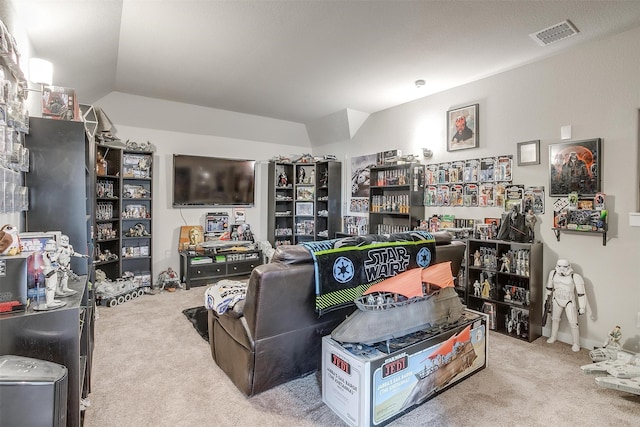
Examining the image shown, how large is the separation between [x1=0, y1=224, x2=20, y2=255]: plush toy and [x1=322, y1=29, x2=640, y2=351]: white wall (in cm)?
399

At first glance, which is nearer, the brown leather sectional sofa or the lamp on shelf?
the brown leather sectional sofa

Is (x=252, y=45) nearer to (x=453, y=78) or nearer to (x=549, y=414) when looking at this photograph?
(x=453, y=78)

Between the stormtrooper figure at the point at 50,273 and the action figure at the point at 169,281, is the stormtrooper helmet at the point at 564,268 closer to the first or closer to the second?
the stormtrooper figure at the point at 50,273

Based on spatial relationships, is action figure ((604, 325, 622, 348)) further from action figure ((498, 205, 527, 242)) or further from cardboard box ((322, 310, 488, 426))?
cardboard box ((322, 310, 488, 426))

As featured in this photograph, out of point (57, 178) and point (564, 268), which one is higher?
point (57, 178)

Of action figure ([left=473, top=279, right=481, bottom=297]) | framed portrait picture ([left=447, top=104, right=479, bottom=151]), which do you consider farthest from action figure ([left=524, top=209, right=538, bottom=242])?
framed portrait picture ([left=447, top=104, right=479, bottom=151])

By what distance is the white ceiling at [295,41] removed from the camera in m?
2.42

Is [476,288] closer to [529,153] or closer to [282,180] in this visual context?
[529,153]

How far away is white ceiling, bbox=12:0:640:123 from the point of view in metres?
2.42

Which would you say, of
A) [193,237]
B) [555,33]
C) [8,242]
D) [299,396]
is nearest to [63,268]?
[8,242]

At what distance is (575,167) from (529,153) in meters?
0.44

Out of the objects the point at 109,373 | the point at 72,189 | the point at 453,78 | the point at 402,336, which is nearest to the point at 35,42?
the point at 72,189

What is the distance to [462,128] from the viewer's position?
13.1 ft

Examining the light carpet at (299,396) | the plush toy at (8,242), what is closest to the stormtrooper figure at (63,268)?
the plush toy at (8,242)
